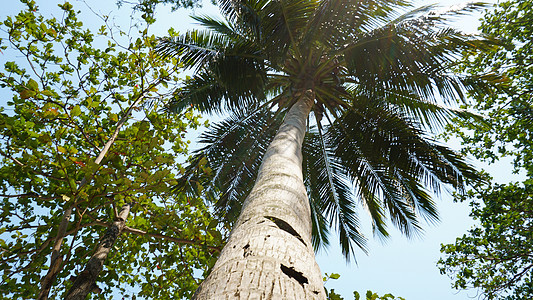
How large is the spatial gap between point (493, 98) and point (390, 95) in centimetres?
250

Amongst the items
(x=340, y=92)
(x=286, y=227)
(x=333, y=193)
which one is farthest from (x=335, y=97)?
(x=286, y=227)

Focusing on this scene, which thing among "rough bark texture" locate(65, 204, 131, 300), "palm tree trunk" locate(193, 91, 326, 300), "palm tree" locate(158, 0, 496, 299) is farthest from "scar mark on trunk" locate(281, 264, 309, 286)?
"rough bark texture" locate(65, 204, 131, 300)

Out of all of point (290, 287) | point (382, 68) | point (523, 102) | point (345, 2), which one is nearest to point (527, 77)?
point (523, 102)

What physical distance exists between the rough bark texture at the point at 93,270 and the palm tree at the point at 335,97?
6.64ft

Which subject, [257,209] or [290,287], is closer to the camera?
[290,287]

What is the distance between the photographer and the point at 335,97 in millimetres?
6336

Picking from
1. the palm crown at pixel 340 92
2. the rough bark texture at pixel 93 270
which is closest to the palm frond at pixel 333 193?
the palm crown at pixel 340 92

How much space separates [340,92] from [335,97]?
0.51 ft

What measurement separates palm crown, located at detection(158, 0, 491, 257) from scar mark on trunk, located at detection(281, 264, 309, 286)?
14.5ft

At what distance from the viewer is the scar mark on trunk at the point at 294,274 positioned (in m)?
1.26

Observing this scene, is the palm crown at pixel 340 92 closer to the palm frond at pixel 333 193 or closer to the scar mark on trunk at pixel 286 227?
the palm frond at pixel 333 193

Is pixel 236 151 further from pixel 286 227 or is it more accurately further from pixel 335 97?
pixel 286 227

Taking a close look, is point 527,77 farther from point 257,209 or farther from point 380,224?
point 257,209

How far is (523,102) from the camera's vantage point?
610 cm
